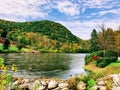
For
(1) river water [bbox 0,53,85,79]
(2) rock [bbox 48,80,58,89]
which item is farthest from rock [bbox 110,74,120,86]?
(1) river water [bbox 0,53,85,79]

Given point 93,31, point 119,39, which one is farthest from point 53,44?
point 119,39

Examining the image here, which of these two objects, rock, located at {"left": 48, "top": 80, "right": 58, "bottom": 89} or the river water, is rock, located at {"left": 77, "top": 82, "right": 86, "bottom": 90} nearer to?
rock, located at {"left": 48, "top": 80, "right": 58, "bottom": 89}

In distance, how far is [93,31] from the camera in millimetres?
85000

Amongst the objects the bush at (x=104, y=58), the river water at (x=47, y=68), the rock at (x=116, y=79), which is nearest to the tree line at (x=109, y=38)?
the river water at (x=47, y=68)

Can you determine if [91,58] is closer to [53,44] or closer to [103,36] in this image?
[103,36]

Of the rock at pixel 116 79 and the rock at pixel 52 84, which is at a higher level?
the rock at pixel 116 79

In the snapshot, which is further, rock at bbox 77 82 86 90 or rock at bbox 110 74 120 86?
rock at bbox 110 74 120 86

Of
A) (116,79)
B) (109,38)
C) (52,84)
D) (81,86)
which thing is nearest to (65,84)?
(52,84)

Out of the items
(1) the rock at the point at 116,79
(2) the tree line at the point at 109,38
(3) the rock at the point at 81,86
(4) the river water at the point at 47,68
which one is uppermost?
(2) the tree line at the point at 109,38

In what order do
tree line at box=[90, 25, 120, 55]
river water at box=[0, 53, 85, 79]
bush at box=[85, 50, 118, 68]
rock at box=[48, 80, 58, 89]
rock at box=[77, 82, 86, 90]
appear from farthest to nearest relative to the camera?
tree line at box=[90, 25, 120, 55]
bush at box=[85, 50, 118, 68]
river water at box=[0, 53, 85, 79]
rock at box=[48, 80, 58, 89]
rock at box=[77, 82, 86, 90]

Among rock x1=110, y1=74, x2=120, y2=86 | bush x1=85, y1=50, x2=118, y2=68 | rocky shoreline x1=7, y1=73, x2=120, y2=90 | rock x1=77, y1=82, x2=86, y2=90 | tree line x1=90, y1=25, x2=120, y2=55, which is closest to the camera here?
rock x1=77, y1=82, x2=86, y2=90

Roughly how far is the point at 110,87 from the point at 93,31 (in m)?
74.3

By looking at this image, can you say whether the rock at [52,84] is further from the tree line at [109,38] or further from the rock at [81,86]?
the tree line at [109,38]

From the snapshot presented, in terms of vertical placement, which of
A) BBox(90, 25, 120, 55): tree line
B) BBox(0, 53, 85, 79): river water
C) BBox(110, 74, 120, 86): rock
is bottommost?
BBox(0, 53, 85, 79): river water
